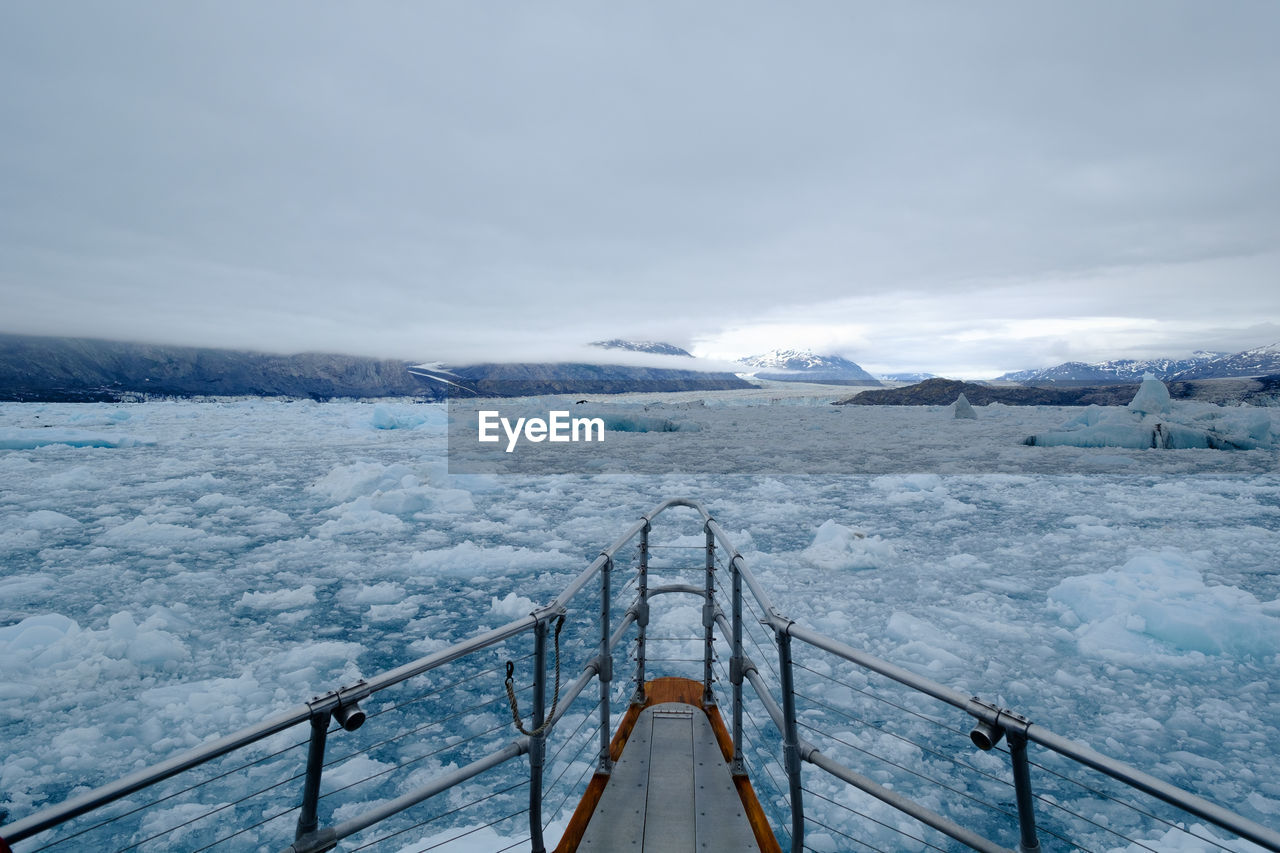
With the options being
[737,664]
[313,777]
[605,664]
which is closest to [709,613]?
[737,664]

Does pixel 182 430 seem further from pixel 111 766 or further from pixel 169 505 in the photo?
pixel 111 766

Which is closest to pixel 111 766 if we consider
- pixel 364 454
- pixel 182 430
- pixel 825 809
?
pixel 825 809

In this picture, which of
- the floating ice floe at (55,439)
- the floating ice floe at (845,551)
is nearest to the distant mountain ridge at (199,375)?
the floating ice floe at (55,439)

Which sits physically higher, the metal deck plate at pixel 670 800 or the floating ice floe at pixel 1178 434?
the floating ice floe at pixel 1178 434

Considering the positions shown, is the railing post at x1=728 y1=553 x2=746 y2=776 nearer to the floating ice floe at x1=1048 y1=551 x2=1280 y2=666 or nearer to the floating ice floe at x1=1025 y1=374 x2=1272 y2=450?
the floating ice floe at x1=1048 y1=551 x2=1280 y2=666

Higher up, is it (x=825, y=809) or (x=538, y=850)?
(x=538, y=850)

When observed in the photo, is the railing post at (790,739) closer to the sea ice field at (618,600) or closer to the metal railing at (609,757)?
the metal railing at (609,757)

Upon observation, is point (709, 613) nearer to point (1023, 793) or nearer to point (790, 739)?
point (790, 739)
